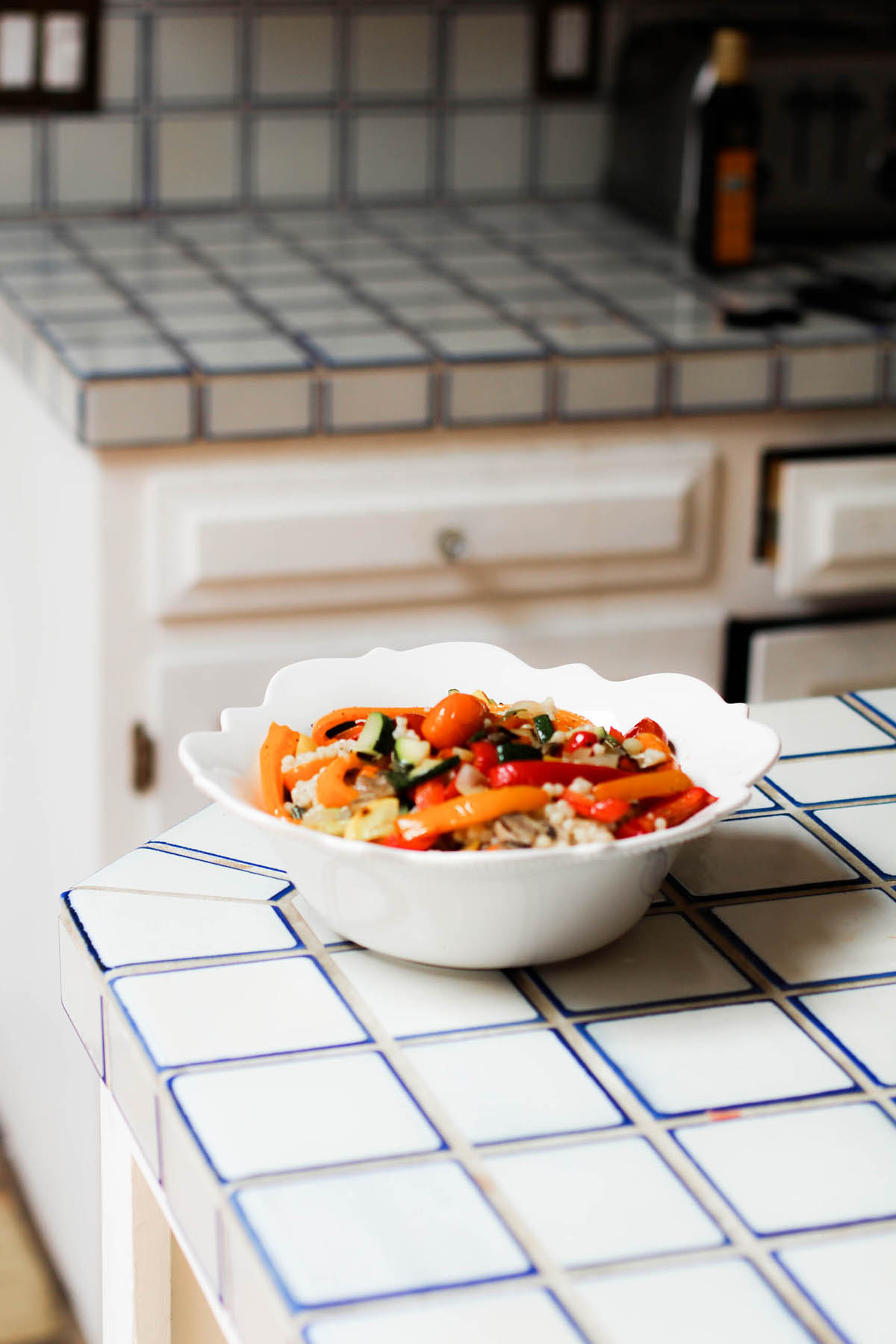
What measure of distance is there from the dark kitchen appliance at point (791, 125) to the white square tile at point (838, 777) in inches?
48.8

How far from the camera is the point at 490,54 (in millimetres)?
2432

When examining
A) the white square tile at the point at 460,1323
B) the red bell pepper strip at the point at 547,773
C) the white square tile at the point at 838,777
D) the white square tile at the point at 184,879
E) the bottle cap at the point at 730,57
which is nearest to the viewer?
the white square tile at the point at 460,1323

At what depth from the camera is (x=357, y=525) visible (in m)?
1.77

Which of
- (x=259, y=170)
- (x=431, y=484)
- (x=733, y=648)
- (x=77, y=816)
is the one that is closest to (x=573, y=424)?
(x=431, y=484)

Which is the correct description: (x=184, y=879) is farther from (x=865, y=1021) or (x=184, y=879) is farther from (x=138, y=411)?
(x=138, y=411)

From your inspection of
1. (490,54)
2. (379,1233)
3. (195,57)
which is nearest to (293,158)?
(195,57)

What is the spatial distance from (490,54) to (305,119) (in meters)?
0.27

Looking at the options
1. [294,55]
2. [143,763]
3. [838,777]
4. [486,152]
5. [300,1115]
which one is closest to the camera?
[300,1115]

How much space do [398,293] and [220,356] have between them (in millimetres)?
344

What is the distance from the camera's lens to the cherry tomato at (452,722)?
2.82ft

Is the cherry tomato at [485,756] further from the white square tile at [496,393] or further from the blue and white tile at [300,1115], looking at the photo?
the white square tile at [496,393]

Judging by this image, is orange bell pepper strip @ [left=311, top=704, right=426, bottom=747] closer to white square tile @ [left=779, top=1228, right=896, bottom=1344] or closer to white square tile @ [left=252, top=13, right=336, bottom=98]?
white square tile @ [left=779, top=1228, right=896, bottom=1344]

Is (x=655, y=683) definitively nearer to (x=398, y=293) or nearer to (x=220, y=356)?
(x=220, y=356)

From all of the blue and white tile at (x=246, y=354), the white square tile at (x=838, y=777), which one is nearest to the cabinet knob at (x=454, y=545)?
the blue and white tile at (x=246, y=354)
